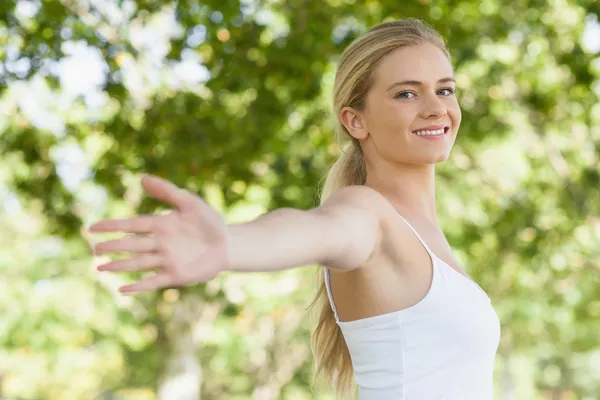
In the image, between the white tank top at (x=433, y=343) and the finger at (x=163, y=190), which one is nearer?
the finger at (x=163, y=190)

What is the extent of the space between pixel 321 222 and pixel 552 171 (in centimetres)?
1014

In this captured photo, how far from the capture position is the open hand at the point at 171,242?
1.55m

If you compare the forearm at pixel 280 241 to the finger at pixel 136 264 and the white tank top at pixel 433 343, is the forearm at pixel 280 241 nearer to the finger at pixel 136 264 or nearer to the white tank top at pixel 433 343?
the finger at pixel 136 264

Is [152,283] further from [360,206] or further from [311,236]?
[360,206]

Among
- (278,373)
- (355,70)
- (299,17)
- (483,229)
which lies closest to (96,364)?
(278,373)

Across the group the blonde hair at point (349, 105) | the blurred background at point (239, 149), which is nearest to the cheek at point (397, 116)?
the blonde hair at point (349, 105)

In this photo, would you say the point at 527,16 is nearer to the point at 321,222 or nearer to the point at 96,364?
the point at 321,222

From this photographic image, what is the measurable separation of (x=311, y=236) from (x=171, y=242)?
1.17 feet

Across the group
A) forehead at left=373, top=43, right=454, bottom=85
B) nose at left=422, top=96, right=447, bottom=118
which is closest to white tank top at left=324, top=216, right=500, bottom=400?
nose at left=422, top=96, right=447, bottom=118

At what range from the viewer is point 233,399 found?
80.2 feet

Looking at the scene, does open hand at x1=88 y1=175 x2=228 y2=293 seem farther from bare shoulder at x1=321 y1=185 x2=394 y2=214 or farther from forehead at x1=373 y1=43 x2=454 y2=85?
forehead at x1=373 y1=43 x2=454 y2=85

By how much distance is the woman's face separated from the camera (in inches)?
101

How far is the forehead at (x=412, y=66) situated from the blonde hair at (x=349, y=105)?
0.02m

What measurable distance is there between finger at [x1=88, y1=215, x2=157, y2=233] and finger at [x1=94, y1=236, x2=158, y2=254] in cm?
1
